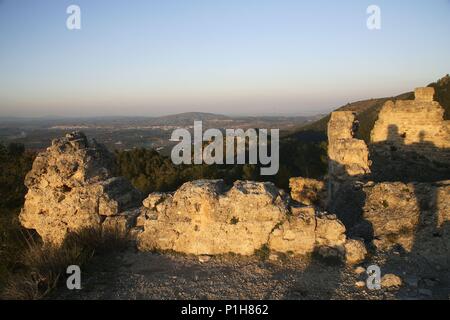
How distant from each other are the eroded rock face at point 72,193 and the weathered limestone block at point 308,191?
7066 mm

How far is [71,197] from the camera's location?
8.05 metres

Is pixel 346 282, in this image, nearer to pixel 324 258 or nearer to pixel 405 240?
pixel 324 258

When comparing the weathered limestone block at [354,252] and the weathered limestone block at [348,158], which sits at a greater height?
the weathered limestone block at [348,158]

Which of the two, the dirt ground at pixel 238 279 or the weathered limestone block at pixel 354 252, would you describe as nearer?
the dirt ground at pixel 238 279

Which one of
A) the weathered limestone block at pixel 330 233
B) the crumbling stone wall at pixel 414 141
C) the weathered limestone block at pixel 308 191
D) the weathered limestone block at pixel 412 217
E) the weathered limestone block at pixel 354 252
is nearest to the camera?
the weathered limestone block at pixel 354 252

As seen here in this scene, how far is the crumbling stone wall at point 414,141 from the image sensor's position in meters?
14.5

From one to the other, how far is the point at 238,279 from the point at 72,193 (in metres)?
4.36

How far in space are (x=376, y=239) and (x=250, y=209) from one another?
2996 mm

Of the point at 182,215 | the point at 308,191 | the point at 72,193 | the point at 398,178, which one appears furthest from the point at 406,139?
the point at 72,193

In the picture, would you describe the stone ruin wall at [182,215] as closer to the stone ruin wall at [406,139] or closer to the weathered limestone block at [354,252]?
the weathered limestone block at [354,252]

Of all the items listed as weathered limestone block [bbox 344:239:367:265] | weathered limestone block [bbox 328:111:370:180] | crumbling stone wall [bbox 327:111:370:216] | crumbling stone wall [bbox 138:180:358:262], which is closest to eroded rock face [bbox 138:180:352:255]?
crumbling stone wall [bbox 138:180:358:262]

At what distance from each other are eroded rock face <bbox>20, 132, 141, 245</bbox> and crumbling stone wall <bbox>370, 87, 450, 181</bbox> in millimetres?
10021

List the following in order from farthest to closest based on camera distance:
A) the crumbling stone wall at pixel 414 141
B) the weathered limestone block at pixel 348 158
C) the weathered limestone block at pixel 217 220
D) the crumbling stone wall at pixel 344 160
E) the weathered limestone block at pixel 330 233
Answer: the crumbling stone wall at pixel 414 141
the weathered limestone block at pixel 348 158
the crumbling stone wall at pixel 344 160
the weathered limestone block at pixel 217 220
the weathered limestone block at pixel 330 233

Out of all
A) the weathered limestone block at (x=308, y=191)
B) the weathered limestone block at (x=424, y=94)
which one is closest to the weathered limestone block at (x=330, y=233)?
the weathered limestone block at (x=308, y=191)
